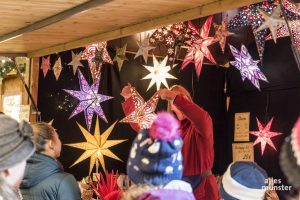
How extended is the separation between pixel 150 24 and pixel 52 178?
1.65 meters

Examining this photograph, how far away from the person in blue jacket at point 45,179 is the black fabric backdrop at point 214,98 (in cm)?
254

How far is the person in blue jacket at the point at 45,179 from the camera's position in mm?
3096

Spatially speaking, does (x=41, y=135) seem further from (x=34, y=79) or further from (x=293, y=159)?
(x=34, y=79)

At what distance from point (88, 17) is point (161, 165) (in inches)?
88.4

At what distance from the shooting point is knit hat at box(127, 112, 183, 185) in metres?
2.15

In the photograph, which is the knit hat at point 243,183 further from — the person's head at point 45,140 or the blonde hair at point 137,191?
the person's head at point 45,140

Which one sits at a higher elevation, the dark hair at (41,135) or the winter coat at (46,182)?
the dark hair at (41,135)

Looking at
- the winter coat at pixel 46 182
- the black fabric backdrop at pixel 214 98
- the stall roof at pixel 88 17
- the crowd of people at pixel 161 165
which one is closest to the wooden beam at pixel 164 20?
the stall roof at pixel 88 17

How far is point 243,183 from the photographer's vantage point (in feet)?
8.28

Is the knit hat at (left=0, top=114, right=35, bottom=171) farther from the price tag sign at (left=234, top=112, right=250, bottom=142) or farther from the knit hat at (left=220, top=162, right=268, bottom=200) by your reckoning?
the price tag sign at (left=234, top=112, right=250, bottom=142)

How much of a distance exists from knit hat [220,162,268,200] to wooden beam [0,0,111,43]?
1.61 metres

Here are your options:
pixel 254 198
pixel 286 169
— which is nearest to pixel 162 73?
pixel 254 198

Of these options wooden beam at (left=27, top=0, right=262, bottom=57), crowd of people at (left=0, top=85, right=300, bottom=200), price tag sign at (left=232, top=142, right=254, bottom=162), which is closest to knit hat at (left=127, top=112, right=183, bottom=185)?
crowd of people at (left=0, top=85, right=300, bottom=200)

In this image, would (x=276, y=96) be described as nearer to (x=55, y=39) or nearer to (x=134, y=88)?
(x=134, y=88)
